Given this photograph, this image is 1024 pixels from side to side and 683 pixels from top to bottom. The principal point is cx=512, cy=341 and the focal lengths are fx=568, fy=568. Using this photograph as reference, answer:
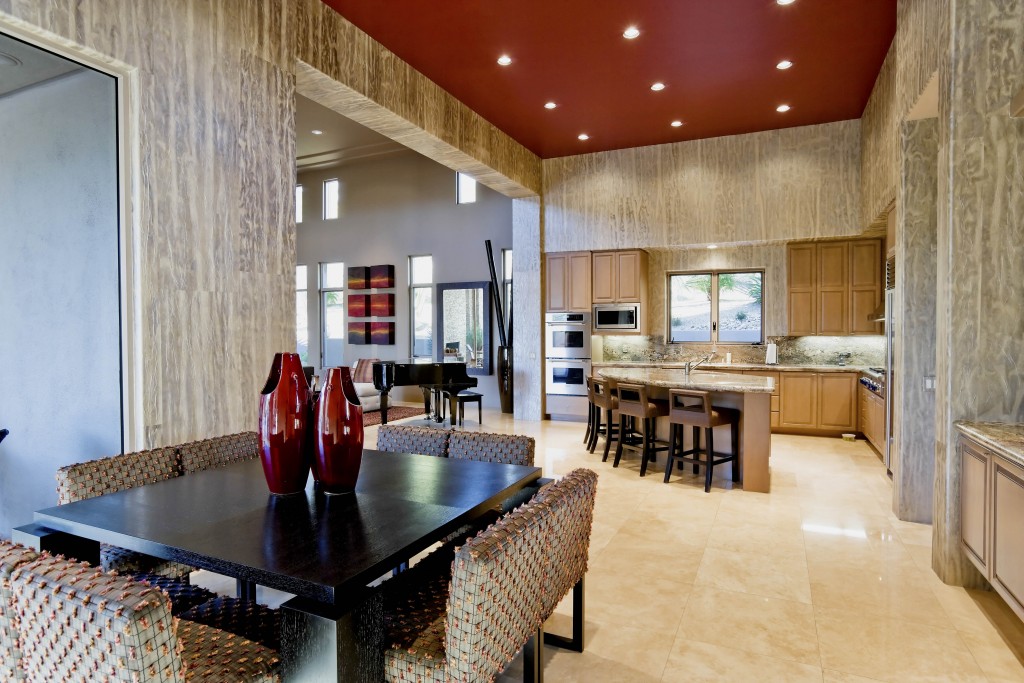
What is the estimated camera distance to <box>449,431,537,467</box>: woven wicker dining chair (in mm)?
2627

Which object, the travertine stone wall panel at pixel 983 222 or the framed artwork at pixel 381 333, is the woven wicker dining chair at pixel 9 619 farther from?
the framed artwork at pixel 381 333

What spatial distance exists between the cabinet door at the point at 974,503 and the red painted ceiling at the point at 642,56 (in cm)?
345

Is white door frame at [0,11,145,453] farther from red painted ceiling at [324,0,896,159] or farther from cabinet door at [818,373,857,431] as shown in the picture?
cabinet door at [818,373,857,431]

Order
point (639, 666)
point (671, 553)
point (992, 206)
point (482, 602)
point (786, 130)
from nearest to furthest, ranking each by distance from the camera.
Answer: point (482, 602), point (639, 666), point (992, 206), point (671, 553), point (786, 130)

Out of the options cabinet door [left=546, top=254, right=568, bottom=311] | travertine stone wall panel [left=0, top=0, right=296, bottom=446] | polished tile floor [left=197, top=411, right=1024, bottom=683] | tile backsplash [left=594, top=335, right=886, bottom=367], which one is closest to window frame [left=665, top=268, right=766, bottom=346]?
tile backsplash [left=594, top=335, right=886, bottom=367]

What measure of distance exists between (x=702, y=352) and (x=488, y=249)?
3.65 metres

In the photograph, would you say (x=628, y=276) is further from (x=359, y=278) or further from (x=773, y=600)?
(x=773, y=600)

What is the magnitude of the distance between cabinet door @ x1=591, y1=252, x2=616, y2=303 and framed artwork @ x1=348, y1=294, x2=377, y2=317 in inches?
183

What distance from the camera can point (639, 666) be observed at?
89.0 inches

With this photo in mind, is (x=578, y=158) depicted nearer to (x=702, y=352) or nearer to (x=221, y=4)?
(x=702, y=352)

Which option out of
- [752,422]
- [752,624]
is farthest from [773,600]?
[752,422]

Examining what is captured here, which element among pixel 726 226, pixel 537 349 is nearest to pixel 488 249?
pixel 537 349

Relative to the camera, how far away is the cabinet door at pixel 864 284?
6930 mm

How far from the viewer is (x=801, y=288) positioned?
7391mm
